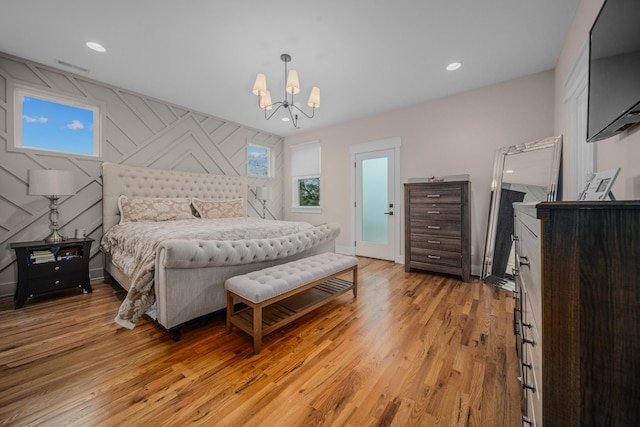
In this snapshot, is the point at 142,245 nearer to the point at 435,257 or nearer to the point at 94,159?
the point at 94,159

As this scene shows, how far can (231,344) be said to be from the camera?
6.15 ft

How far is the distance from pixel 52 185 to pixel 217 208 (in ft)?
5.97

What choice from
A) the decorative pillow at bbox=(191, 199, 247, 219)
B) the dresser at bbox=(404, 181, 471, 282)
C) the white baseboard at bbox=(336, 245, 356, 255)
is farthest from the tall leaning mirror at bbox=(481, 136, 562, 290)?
the decorative pillow at bbox=(191, 199, 247, 219)

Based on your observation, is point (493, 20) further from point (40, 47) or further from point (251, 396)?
point (40, 47)

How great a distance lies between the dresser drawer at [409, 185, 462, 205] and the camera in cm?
331

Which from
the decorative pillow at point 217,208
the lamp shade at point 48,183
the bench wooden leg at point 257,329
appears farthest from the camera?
the decorative pillow at point 217,208

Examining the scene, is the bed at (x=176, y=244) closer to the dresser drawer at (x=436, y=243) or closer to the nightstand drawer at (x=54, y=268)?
the nightstand drawer at (x=54, y=268)

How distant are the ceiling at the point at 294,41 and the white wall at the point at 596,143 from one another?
0.18m

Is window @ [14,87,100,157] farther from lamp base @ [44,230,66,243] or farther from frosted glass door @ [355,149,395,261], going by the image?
frosted glass door @ [355,149,395,261]

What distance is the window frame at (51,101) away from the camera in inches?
110

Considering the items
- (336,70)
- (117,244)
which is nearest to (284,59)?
(336,70)

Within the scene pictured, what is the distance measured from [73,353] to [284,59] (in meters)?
3.20

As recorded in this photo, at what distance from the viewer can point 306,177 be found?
5.62 meters

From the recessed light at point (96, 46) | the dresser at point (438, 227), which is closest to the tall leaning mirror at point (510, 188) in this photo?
the dresser at point (438, 227)
